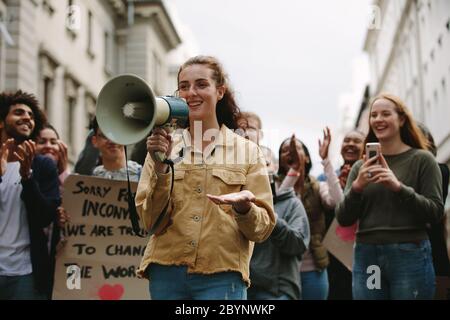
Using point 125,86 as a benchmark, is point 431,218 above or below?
below

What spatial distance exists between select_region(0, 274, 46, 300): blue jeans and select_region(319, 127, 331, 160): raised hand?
84.9 inches

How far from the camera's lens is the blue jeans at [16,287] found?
4.84 meters

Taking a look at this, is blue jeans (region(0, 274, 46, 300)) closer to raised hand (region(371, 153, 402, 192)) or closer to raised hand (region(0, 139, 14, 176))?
raised hand (region(0, 139, 14, 176))

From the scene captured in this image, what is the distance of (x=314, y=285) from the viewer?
595cm

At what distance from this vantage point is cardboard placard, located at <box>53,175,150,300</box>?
5.51m

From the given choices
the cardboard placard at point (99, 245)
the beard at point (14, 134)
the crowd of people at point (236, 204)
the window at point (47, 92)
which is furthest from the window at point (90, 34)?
the beard at point (14, 134)

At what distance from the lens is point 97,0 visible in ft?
90.9

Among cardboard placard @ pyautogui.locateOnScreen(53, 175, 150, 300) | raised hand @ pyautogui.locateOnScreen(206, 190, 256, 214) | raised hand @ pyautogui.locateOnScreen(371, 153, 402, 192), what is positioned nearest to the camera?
raised hand @ pyautogui.locateOnScreen(206, 190, 256, 214)

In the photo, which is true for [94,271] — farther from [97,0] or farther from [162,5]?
[162,5]

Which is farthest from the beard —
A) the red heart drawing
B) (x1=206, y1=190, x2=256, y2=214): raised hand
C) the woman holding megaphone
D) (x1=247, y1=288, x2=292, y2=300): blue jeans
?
(x1=206, y1=190, x2=256, y2=214): raised hand

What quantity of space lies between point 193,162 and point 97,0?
25.1 meters

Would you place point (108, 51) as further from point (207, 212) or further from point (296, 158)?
point (207, 212)

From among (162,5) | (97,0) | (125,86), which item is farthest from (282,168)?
(162,5)

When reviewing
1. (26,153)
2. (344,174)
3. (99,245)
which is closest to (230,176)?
(26,153)
